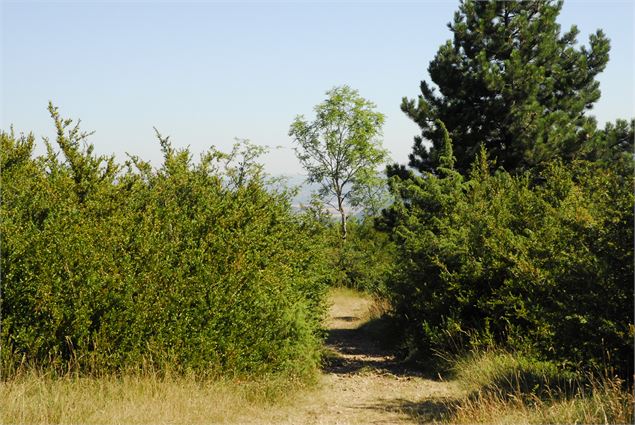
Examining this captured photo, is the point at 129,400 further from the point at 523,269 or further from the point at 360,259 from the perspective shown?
the point at 360,259

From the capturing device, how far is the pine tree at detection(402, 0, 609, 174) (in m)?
18.1

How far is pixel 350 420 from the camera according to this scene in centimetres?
811

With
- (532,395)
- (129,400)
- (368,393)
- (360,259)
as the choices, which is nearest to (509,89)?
(360,259)

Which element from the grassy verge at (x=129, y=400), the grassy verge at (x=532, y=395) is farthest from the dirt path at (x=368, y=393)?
the grassy verge at (x=129, y=400)

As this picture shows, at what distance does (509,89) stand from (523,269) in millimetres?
10637

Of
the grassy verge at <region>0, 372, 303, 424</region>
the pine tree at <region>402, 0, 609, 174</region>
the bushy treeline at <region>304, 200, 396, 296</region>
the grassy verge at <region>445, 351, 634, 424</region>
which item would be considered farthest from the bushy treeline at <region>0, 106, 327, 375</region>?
the bushy treeline at <region>304, 200, 396, 296</region>

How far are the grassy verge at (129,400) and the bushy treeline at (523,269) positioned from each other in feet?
13.7

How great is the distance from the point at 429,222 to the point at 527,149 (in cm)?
643

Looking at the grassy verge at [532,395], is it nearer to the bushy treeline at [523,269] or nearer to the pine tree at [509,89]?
the bushy treeline at [523,269]

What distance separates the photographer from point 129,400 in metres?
7.11

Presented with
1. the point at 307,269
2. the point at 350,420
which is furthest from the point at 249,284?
the point at 307,269

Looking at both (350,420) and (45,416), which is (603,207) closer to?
(350,420)

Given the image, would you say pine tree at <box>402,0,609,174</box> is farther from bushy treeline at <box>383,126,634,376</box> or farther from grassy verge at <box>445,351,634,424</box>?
grassy verge at <box>445,351,634,424</box>

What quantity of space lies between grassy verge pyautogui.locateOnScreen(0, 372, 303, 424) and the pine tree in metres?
12.5
